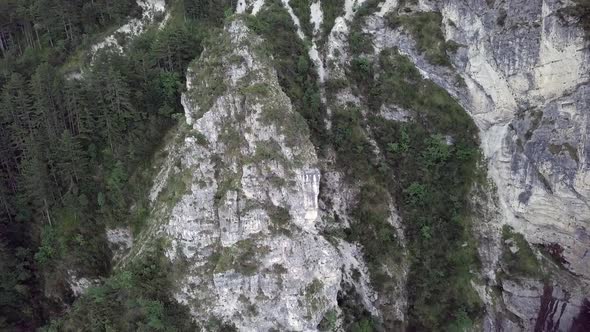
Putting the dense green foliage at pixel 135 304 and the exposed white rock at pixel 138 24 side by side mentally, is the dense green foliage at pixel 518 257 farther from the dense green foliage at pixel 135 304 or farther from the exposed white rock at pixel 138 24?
the exposed white rock at pixel 138 24

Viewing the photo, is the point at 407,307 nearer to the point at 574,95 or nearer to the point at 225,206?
the point at 225,206

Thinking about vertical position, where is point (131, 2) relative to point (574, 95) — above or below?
above

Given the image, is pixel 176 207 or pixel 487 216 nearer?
pixel 176 207

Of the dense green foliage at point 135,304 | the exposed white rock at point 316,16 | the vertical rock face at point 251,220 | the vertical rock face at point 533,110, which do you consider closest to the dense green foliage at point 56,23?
the exposed white rock at point 316,16

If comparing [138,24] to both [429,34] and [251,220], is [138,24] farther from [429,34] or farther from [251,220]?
[429,34]


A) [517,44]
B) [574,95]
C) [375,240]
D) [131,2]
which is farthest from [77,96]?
[574,95]

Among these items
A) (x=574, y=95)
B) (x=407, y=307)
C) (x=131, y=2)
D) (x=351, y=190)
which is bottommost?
(x=407, y=307)

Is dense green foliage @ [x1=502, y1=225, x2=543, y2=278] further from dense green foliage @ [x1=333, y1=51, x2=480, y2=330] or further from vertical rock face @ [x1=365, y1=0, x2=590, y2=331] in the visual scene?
dense green foliage @ [x1=333, y1=51, x2=480, y2=330]

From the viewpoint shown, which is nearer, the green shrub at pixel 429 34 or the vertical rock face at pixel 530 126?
the vertical rock face at pixel 530 126

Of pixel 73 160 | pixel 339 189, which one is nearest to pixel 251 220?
pixel 339 189
